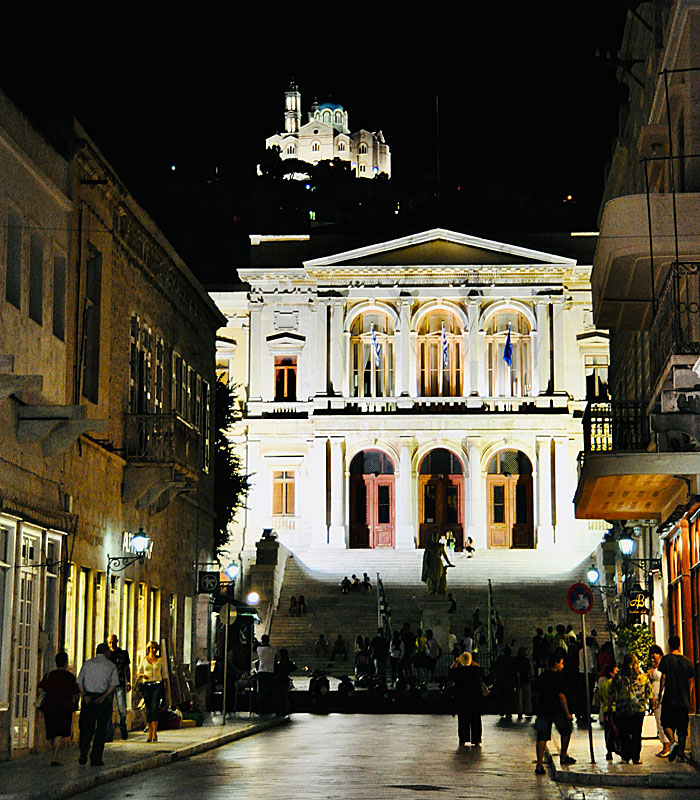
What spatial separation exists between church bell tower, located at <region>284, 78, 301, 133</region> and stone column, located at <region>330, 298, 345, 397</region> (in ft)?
306

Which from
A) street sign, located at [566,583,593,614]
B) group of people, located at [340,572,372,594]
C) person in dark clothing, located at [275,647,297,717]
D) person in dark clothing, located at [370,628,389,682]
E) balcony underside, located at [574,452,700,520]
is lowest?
person in dark clothing, located at [275,647,297,717]

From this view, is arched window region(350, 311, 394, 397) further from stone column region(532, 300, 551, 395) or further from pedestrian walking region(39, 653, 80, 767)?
pedestrian walking region(39, 653, 80, 767)

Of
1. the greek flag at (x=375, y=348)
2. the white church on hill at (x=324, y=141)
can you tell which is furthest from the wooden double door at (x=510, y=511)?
the white church on hill at (x=324, y=141)

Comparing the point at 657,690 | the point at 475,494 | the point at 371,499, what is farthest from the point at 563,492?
the point at 657,690

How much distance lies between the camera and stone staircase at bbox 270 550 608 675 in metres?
45.1

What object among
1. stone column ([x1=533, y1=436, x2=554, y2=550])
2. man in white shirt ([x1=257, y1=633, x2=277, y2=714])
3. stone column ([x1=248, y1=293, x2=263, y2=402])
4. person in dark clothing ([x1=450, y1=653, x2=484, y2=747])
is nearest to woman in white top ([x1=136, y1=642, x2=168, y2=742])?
person in dark clothing ([x1=450, y1=653, x2=484, y2=747])

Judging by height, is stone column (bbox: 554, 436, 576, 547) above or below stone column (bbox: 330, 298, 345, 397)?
below

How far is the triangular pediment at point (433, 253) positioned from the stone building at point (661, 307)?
32019mm

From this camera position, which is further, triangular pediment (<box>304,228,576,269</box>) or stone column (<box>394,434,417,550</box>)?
triangular pediment (<box>304,228,576,269</box>)

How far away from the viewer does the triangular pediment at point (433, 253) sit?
61.1m

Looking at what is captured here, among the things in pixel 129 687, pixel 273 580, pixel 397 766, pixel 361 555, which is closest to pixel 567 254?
pixel 361 555

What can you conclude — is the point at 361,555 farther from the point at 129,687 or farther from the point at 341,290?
the point at 129,687

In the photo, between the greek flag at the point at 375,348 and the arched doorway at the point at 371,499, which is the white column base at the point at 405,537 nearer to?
the arched doorway at the point at 371,499

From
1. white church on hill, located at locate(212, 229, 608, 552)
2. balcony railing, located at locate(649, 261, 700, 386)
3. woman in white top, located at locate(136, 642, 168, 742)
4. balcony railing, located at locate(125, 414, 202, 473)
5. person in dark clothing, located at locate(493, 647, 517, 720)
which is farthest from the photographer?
white church on hill, located at locate(212, 229, 608, 552)
